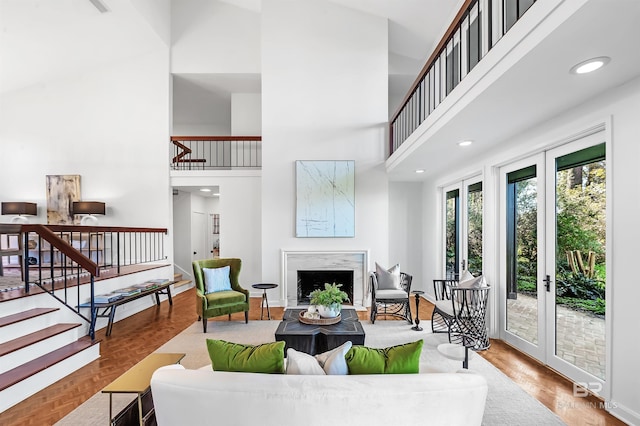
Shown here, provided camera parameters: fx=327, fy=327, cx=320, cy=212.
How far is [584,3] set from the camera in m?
1.57

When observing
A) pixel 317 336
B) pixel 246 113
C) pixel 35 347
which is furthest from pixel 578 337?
pixel 246 113

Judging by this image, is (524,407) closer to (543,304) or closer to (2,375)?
(543,304)

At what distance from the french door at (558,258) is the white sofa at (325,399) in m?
2.03

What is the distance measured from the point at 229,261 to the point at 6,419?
312 centimetres

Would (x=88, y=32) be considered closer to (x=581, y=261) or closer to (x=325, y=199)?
(x=325, y=199)

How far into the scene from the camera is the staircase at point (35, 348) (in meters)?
2.86

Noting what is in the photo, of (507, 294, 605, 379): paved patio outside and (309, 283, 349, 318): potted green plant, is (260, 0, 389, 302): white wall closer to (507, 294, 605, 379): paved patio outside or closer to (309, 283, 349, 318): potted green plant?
(309, 283, 349, 318): potted green plant

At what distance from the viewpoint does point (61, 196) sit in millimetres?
6871

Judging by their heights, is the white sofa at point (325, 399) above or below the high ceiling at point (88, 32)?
below

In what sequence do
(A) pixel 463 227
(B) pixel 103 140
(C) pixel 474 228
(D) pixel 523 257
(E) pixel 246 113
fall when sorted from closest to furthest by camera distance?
1. (D) pixel 523 257
2. (C) pixel 474 228
3. (A) pixel 463 227
4. (B) pixel 103 140
5. (E) pixel 246 113

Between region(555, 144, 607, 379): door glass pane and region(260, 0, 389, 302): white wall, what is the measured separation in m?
3.21

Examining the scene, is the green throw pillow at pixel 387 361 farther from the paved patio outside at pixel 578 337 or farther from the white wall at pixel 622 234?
the paved patio outside at pixel 578 337

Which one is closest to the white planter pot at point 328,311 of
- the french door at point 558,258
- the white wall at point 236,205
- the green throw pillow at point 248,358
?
the green throw pillow at point 248,358

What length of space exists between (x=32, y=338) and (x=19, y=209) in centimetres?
471
